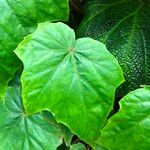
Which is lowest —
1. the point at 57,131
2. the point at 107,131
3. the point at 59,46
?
the point at 57,131

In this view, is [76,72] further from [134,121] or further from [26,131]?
[26,131]

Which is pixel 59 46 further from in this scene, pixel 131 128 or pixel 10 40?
pixel 131 128

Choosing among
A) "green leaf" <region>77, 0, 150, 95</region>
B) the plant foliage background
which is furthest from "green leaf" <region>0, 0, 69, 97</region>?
"green leaf" <region>77, 0, 150, 95</region>

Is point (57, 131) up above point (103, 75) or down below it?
below

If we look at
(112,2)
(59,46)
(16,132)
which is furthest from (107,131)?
(112,2)

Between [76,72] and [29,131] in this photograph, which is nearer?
[76,72]

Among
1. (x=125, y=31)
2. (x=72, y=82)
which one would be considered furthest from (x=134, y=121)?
(x=125, y=31)

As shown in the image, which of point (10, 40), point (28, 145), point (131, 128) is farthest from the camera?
point (28, 145)

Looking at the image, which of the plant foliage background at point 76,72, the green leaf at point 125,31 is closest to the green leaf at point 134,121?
the plant foliage background at point 76,72
